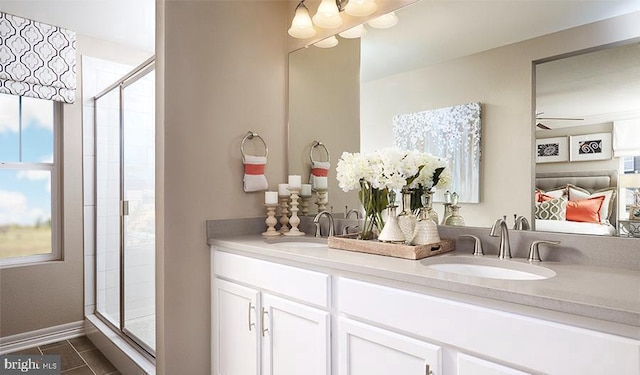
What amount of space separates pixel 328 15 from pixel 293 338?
159 cm

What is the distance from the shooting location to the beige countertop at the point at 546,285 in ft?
2.78

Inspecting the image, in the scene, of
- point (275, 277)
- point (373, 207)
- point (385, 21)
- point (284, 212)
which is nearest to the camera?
point (275, 277)

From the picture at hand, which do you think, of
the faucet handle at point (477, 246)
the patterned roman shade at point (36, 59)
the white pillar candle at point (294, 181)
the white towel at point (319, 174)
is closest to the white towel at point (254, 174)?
the white pillar candle at point (294, 181)

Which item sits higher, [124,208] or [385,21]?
[385,21]

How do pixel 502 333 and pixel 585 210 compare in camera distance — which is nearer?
pixel 502 333

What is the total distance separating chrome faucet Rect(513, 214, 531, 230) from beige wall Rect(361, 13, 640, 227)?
0.07ft

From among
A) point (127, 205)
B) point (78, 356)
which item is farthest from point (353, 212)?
point (78, 356)

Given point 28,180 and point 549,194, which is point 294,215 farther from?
point 28,180

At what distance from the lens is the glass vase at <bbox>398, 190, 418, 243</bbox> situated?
164 centimetres

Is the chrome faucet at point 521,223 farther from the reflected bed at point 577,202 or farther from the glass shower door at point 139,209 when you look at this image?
the glass shower door at point 139,209

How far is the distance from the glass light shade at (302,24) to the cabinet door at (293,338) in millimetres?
1449

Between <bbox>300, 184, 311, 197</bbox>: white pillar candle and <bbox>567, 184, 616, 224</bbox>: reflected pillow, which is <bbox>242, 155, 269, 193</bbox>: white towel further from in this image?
<bbox>567, 184, 616, 224</bbox>: reflected pillow

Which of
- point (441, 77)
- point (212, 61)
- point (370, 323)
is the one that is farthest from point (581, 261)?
point (212, 61)

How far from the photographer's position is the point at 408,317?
1.19m
